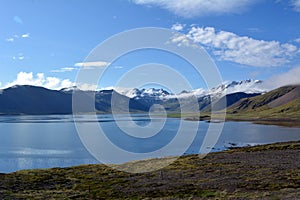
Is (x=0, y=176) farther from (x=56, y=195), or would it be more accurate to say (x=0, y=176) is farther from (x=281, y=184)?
(x=281, y=184)

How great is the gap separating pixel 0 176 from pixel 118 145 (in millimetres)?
56764

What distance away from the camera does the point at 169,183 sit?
1732 inches

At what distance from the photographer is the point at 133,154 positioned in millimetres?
91750

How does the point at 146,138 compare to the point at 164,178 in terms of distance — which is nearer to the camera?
the point at 164,178

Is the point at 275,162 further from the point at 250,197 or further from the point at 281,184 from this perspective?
the point at 250,197

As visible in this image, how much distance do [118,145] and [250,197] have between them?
79.3 metres

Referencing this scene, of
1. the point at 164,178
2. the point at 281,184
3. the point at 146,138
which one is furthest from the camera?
the point at 146,138

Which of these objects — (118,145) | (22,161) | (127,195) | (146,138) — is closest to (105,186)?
(127,195)

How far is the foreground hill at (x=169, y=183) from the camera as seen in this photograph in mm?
36156

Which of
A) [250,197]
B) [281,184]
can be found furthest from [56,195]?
[281,184]

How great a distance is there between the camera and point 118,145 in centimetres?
10850

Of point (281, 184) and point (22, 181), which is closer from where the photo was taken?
point (281, 184)

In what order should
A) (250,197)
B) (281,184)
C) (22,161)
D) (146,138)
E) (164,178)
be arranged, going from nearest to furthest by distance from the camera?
(250,197) < (281,184) < (164,178) < (22,161) < (146,138)

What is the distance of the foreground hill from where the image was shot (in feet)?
119
